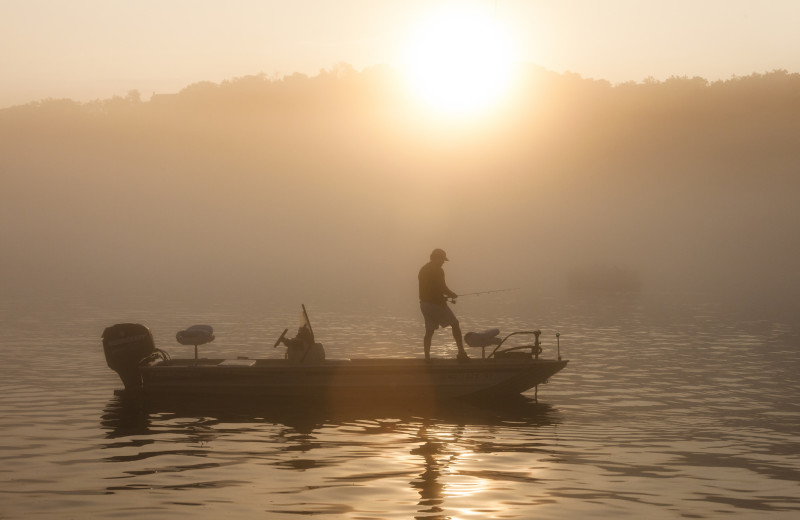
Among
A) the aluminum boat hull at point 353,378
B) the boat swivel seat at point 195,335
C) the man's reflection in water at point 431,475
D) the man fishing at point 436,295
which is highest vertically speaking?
the man fishing at point 436,295

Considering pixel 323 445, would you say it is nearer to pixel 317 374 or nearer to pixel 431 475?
pixel 431 475

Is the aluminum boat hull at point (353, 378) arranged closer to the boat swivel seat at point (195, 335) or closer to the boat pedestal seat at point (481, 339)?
the boat pedestal seat at point (481, 339)

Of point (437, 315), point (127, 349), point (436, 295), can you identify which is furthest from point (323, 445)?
point (127, 349)

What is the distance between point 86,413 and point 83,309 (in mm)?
59979

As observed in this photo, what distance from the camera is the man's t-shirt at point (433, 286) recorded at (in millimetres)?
24469

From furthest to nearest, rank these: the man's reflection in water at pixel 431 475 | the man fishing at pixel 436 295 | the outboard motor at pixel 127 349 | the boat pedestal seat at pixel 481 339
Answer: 1. the outboard motor at pixel 127 349
2. the boat pedestal seat at pixel 481 339
3. the man fishing at pixel 436 295
4. the man's reflection in water at pixel 431 475

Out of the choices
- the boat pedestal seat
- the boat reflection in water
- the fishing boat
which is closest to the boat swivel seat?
the fishing boat

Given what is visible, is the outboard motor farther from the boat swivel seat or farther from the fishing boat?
the boat swivel seat

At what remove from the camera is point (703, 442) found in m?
20.9

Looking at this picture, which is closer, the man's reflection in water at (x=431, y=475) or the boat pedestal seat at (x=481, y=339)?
the man's reflection in water at (x=431, y=475)

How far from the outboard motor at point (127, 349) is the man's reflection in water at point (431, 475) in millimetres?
7247

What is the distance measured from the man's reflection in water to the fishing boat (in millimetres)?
2409

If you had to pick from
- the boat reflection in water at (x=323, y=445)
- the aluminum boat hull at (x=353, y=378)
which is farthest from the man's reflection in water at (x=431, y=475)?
the aluminum boat hull at (x=353, y=378)

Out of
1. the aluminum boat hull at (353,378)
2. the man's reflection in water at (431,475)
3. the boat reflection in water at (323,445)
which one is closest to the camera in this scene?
the man's reflection in water at (431,475)
